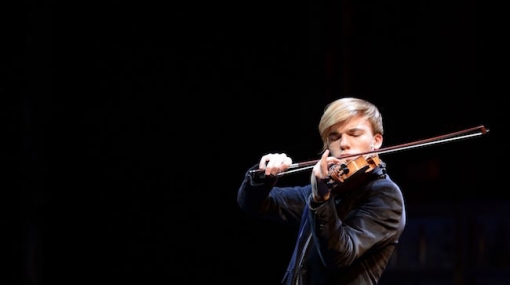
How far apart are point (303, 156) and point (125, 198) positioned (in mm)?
864

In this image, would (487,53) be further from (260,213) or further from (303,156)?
(260,213)

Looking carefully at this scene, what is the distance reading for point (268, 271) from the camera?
12.7ft

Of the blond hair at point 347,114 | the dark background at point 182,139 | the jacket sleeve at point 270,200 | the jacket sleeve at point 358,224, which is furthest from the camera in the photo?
the dark background at point 182,139

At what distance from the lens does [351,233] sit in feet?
6.77

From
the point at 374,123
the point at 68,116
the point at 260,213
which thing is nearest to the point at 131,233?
the point at 68,116

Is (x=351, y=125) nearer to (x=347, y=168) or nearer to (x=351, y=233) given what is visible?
(x=347, y=168)

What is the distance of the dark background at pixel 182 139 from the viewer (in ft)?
12.9

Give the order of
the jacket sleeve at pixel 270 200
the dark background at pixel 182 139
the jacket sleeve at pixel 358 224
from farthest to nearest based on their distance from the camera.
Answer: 1. the dark background at pixel 182 139
2. the jacket sleeve at pixel 270 200
3. the jacket sleeve at pixel 358 224

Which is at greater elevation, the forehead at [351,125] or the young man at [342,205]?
the forehead at [351,125]

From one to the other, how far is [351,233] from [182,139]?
201cm

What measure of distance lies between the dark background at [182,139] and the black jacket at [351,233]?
64.9 inches

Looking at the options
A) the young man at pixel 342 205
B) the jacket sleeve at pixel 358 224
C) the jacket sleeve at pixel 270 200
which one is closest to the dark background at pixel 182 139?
the jacket sleeve at pixel 270 200

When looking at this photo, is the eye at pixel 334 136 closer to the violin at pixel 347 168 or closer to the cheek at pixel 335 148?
the cheek at pixel 335 148

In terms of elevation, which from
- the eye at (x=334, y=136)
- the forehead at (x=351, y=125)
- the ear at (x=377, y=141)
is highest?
the forehead at (x=351, y=125)
